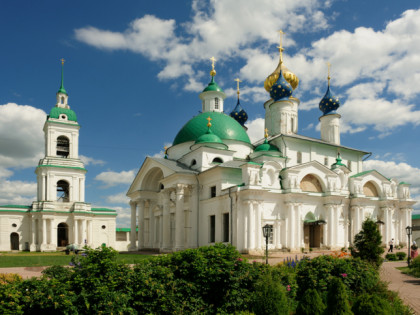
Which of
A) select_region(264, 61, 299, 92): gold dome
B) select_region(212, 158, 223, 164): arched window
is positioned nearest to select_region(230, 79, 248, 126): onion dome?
select_region(264, 61, 299, 92): gold dome

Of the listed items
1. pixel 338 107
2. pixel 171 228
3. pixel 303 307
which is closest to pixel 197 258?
pixel 303 307

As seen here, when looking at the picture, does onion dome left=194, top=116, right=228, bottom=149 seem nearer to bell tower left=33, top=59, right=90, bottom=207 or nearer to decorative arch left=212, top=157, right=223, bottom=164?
decorative arch left=212, top=157, right=223, bottom=164

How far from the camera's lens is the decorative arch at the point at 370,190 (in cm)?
3474

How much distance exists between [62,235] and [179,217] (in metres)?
20.8

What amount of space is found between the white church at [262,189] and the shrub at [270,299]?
54.9 ft

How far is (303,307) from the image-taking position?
9.31m

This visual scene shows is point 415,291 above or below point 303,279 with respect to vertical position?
below

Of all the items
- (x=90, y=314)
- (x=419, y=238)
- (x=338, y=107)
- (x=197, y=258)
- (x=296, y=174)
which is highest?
(x=338, y=107)

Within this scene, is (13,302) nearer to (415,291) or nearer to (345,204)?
(415,291)

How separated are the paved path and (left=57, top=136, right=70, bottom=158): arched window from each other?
121ft

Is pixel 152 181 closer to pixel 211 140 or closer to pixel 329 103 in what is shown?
pixel 211 140

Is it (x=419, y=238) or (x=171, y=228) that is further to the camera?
(x=419, y=238)

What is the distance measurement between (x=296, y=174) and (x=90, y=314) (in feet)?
75.9

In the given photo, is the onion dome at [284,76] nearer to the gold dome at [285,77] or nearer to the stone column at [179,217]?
the gold dome at [285,77]
